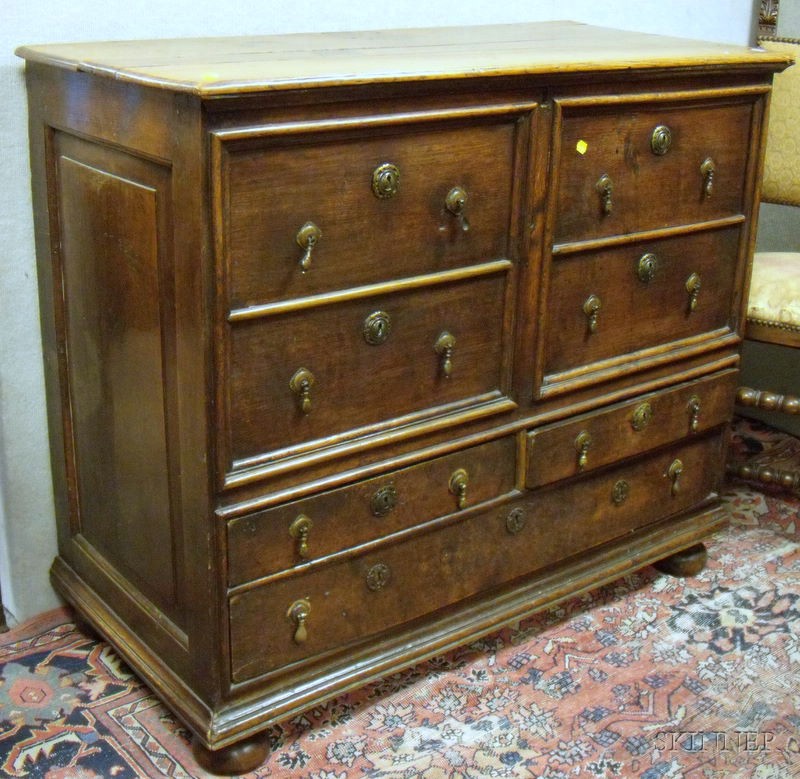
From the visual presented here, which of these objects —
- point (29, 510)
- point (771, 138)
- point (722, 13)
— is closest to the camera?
point (29, 510)

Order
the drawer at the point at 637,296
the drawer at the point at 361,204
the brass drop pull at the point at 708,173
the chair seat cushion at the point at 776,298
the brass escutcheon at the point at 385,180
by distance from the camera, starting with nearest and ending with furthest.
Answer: the drawer at the point at 361,204, the brass escutcheon at the point at 385,180, the drawer at the point at 637,296, the brass drop pull at the point at 708,173, the chair seat cushion at the point at 776,298

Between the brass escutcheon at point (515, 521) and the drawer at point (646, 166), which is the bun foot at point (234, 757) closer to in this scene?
the brass escutcheon at point (515, 521)

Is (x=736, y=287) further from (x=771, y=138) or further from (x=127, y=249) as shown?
(x=127, y=249)

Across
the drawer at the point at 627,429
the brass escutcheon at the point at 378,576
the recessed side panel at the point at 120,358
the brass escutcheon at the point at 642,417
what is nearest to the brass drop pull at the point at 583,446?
the drawer at the point at 627,429

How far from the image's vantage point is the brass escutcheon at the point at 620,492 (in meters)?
2.29

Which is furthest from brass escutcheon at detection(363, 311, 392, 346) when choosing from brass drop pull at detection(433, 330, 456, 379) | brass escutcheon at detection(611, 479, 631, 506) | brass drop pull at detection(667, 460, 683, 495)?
brass drop pull at detection(667, 460, 683, 495)

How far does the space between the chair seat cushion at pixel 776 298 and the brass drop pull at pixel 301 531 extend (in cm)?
117

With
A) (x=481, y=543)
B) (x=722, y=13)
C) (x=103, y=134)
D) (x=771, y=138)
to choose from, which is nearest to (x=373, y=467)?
(x=481, y=543)

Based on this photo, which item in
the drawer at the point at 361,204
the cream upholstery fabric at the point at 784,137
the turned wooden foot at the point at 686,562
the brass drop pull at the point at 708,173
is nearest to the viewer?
the drawer at the point at 361,204

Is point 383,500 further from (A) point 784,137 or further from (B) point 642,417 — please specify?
(A) point 784,137

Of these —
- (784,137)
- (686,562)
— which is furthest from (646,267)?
(784,137)

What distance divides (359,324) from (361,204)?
0.19m

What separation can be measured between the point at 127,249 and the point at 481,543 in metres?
0.82

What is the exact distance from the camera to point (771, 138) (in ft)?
9.17
